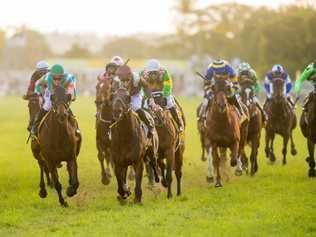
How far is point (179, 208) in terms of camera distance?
1312 cm

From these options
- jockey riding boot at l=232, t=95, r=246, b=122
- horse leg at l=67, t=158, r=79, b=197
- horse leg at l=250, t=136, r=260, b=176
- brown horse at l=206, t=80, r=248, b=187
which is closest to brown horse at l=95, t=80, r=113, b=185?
horse leg at l=67, t=158, r=79, b=197

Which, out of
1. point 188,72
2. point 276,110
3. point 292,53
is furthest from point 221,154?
point 188,72

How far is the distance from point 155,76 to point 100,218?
338 cm

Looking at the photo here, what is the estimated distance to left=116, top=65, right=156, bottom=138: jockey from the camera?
12992mm

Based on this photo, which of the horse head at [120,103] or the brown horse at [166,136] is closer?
the horse head at [120,103]

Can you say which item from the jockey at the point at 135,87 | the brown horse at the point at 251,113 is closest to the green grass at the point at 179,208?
the brown horse at the point at 251,113

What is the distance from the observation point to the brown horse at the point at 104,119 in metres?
13.6

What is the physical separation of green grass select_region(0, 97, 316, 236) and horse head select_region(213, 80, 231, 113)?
5.11ft

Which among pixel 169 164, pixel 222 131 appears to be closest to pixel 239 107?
pixel 222 131

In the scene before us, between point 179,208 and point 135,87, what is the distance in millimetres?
2011

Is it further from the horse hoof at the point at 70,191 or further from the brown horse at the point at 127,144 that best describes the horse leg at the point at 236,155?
the horse hoof at the point at 70,191

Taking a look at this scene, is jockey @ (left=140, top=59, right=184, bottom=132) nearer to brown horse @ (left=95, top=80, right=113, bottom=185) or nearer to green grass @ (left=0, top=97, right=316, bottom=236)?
brown horse @ (left=95, top=80, right=113, bottom=185)

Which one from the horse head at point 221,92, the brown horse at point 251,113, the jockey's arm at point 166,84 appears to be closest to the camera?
the jockey's arm at point 166,84

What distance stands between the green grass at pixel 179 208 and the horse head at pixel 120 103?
149 cm
